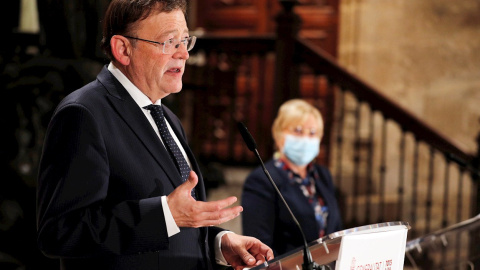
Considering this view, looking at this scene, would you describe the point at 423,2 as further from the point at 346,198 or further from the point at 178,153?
the point at 178,153

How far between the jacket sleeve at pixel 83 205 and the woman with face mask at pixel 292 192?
1.24 meters

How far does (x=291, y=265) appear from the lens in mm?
1595

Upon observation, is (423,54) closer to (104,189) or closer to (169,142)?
(169,142)

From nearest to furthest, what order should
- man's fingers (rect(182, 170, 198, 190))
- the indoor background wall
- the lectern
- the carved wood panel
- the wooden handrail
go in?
man's fingers (rect(182, 170, 198, 190)) < the lectern < the wooden handrail < the indoor background wall < the carved wood panel

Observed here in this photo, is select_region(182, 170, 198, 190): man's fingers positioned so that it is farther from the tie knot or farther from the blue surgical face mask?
the blue surgical face mask

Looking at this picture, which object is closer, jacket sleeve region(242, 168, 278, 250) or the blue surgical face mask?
jacket sleeve region(242, 168, 278, 250)

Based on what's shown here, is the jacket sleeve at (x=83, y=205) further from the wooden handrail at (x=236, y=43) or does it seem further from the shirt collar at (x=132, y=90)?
the wooden handrail at (x=236, y=43)

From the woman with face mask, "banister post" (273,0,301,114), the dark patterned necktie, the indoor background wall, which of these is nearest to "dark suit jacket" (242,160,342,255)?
the woman with face mask

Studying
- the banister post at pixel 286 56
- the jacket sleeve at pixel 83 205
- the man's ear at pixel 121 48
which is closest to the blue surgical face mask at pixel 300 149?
the man's ear at pixel 121 48

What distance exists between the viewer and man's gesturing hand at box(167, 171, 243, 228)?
148 centimetres

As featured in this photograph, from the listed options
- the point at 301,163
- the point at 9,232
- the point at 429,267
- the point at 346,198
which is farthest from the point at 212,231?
the point at 346,198

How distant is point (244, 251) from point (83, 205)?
50cm

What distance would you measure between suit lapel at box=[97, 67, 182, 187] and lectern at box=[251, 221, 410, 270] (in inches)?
14.0

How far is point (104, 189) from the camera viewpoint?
152 centimetres
